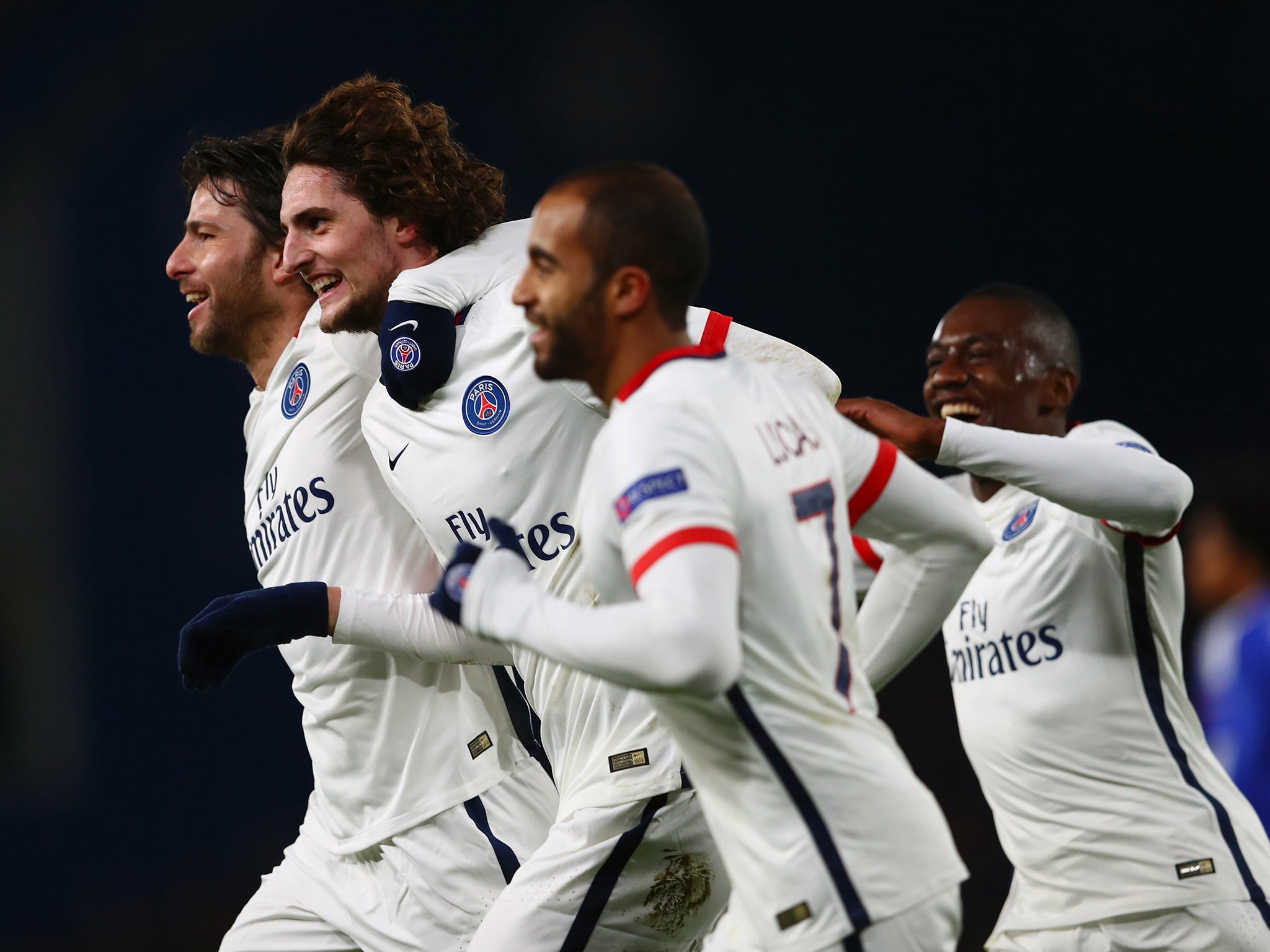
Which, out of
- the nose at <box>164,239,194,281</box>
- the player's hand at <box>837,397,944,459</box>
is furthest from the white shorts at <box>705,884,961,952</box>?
the nose at <box>164,239,194,281</box>

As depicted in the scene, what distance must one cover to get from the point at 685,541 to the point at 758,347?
1.20 meters

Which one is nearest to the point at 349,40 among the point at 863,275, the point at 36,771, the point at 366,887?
the point at 863,275

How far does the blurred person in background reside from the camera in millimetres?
3773

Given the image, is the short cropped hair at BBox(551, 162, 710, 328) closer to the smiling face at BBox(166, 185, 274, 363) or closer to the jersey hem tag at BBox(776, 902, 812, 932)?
the jersey hem tag at BBox(776, 902, 812, 932)

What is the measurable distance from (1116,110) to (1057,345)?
3058 millimetres

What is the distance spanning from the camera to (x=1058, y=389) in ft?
11.7

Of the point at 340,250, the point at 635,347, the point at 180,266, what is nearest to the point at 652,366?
the point at 635,347

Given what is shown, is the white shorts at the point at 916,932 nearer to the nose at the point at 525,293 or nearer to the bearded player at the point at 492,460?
the bearded player at the point at 492,460

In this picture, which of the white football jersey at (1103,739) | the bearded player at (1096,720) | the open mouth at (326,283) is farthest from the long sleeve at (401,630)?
the white football jersey at (1103,739)

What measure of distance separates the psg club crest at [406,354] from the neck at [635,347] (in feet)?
3.04

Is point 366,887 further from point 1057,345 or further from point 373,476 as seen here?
point 1057,345

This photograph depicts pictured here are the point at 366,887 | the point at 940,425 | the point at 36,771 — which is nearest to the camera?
the point at 940,425

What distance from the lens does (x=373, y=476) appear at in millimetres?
3127

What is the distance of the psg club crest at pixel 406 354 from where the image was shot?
268cm
